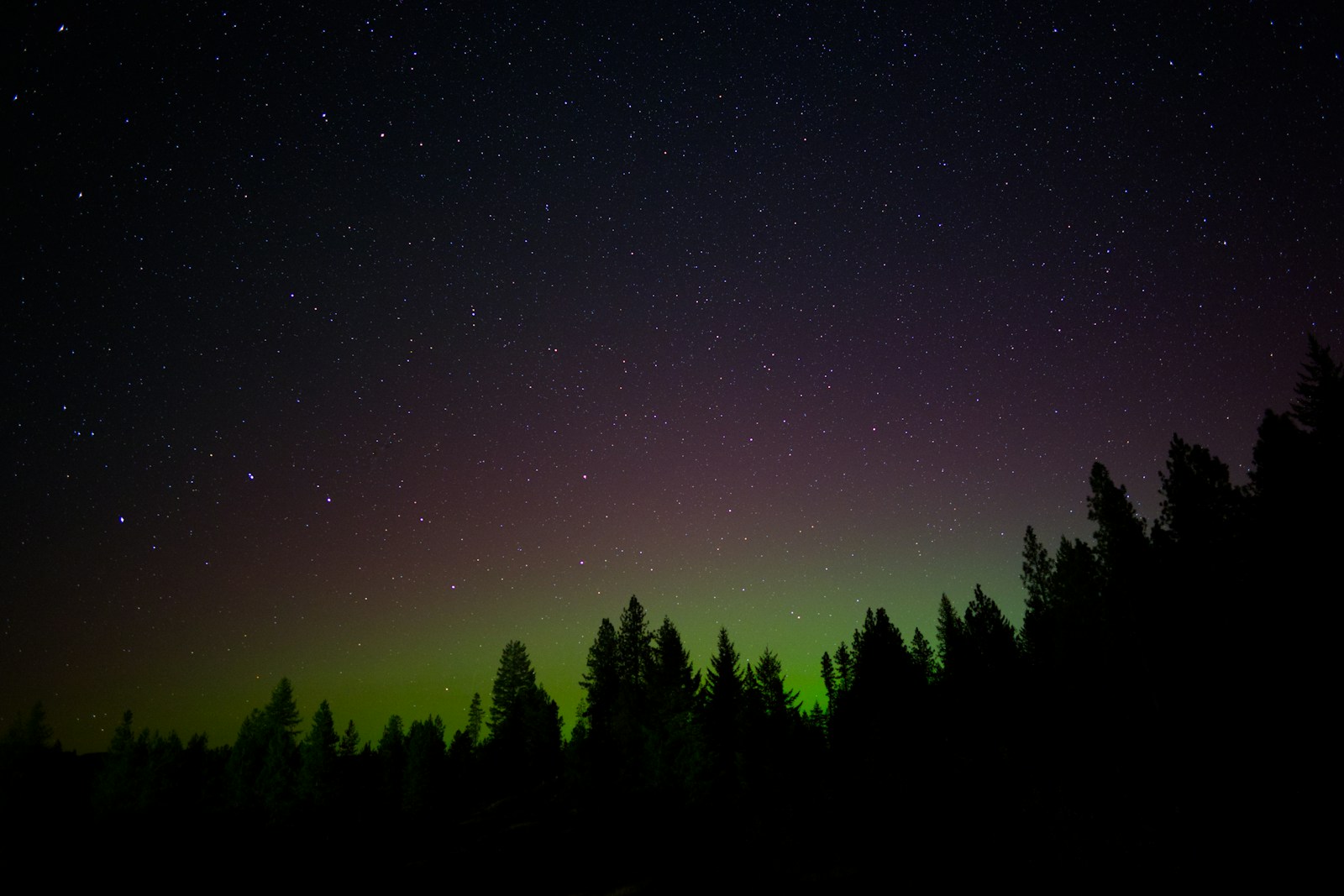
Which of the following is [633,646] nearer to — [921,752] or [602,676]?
[602,676]

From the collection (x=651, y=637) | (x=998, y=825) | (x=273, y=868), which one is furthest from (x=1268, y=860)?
(x=651, y=637)

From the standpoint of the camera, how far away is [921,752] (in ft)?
68.0

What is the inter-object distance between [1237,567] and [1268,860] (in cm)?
1592

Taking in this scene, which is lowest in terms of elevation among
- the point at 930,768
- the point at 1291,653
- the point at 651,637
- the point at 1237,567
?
the point at 930,768

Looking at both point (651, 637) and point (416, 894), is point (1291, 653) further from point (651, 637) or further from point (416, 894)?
point (651, 637)

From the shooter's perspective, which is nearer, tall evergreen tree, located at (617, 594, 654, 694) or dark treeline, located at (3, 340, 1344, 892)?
dark treeline, located at (3, 340, 1344, 892)

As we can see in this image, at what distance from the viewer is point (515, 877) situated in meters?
24.6

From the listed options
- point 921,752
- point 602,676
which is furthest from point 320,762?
point 921,752

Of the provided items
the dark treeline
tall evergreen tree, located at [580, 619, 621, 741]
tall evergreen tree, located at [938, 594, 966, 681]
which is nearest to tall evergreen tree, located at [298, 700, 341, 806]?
the dark treeline

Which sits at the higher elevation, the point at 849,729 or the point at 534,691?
the point at 534,691

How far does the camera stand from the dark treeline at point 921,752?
18.6 metres

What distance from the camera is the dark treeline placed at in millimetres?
18578

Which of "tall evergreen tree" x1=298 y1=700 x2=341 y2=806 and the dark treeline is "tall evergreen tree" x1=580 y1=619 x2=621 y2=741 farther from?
"tall evergreen tree" x1=298 y1=700 x2=341 y2=806

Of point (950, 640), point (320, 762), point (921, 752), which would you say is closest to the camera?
point (921, 752)
